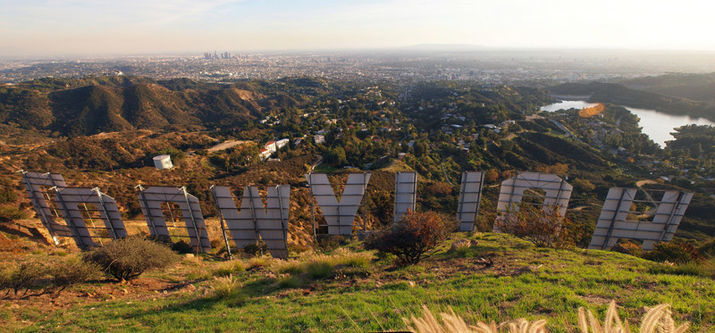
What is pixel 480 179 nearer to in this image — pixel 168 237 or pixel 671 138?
pixel 168 237

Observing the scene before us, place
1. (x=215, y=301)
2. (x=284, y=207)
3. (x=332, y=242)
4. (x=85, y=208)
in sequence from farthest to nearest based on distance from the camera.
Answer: (x=332, y=242)
(x=85, y=208)
(x=284, y=207)
(x=215, y=301)

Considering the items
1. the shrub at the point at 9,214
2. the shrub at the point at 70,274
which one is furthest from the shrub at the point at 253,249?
the shrub at the point at 9,214

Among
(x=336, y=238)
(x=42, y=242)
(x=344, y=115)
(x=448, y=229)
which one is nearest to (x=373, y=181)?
(x=336, y=238)

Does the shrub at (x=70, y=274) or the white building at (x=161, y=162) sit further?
the white building at (x=161, y=162)

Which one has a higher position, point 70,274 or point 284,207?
point 70,274

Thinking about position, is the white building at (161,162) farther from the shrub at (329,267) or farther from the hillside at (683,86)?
the hillside at (683,86)

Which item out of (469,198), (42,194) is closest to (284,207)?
(469,198)

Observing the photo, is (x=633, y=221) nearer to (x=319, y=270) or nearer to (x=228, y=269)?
(x=319, y=270)
